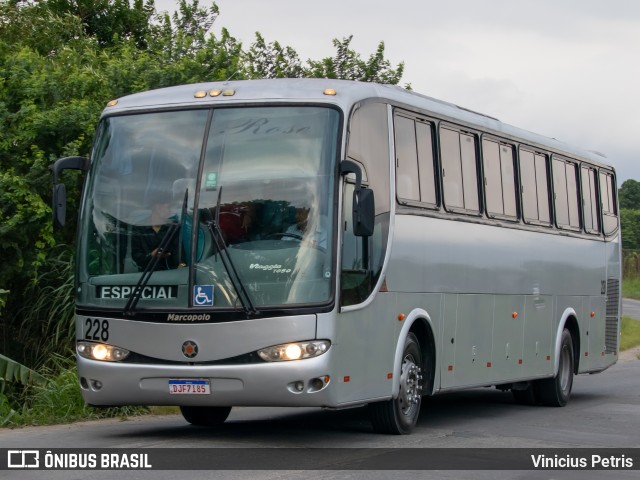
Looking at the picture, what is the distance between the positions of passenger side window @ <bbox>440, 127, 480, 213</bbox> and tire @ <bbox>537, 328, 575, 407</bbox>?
13.1 feet

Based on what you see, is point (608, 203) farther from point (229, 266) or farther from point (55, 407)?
point (229, 266)

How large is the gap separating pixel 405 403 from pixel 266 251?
262cm

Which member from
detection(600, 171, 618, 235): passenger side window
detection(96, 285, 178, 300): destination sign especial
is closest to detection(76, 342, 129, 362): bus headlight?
detection(96, 285, 178, 300): destination sign especial

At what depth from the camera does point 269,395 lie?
1158cm

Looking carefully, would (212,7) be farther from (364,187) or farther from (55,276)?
(364,187)

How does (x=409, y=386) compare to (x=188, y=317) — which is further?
(x=409, y=386)

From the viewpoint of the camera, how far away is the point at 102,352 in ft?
40.2

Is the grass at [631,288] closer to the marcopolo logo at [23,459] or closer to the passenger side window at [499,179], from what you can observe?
the passenger side window at [499,179]

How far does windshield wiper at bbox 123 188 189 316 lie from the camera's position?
12.0m

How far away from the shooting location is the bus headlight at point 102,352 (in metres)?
12.1

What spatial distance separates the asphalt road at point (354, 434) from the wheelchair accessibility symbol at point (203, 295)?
1291 millimetres

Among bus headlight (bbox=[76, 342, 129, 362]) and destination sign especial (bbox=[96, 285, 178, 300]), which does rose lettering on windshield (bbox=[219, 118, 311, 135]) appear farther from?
bus headlight (bbox=[76, 342, 129, 362])

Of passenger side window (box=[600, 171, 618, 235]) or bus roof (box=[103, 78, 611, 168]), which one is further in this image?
passenger side window (box=[600, 171, 618, 235])

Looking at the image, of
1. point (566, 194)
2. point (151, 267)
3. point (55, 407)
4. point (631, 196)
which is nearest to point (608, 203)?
point (566, 194)
